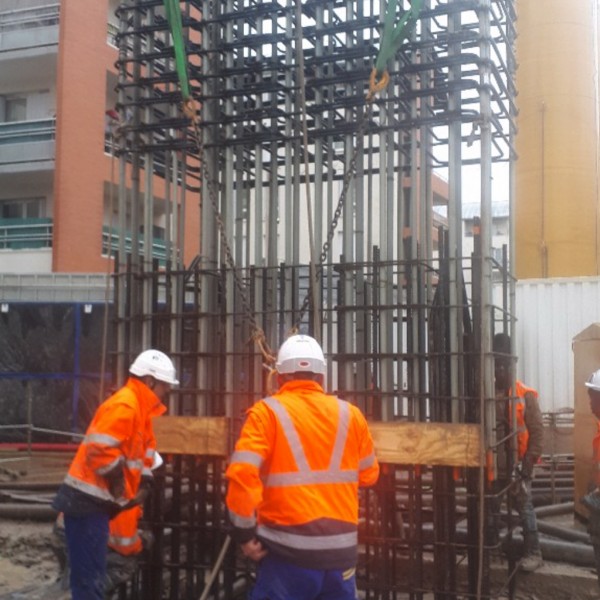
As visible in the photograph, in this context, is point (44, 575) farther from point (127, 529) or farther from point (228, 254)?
point (228, 254)

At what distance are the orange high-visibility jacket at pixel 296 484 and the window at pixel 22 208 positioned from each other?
2048 centimetres

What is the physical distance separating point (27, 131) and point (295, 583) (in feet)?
68.3

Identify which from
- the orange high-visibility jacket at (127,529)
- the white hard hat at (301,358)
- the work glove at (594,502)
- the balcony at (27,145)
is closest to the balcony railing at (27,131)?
the balcony at (27,145)

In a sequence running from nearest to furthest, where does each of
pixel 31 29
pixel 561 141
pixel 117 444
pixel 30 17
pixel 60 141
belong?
pixel 117 444, pixel 561 141, pixel 60 141, pixel 31 29, pixel 30 17

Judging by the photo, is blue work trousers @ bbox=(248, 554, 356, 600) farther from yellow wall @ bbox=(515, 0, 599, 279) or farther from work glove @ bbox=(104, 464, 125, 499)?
yellow wall @ bbox=(515, 0, 599, 279)

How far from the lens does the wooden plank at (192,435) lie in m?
6.16

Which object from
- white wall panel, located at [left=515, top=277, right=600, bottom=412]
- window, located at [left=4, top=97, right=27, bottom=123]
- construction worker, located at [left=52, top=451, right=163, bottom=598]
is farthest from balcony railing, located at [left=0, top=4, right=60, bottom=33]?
construction worker, located at [left=52, top=451, right=163, bottom=598]

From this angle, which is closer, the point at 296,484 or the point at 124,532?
the point at 296,484

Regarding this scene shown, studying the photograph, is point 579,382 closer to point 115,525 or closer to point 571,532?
point 571,532

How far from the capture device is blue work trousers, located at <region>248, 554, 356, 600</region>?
4211mm

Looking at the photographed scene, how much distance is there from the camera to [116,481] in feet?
18.0

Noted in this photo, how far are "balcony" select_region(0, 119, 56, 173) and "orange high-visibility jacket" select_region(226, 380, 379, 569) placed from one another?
1949 cm

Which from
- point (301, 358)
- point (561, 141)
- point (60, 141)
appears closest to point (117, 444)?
point (301, 358)

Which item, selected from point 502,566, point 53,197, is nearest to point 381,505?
point 502,566
